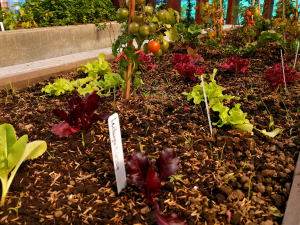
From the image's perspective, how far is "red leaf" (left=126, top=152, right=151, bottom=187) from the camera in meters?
1.35

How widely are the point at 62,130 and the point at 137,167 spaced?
74 cm

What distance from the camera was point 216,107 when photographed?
2.15 m

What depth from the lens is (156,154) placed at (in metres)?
1.77

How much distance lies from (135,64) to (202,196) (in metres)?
1.29

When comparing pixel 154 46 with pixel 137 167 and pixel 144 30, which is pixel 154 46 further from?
pixel 137 167

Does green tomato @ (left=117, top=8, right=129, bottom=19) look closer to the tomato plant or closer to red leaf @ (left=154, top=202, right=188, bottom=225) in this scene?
the tomato plant

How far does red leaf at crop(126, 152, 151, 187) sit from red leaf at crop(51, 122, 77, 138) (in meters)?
0.67

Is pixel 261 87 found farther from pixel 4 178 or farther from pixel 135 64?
pixel 4 178

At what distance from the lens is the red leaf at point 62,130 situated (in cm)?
178

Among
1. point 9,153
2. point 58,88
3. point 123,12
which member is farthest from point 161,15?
point 9,153

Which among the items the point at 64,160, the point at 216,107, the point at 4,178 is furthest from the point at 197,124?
the point at 4,178

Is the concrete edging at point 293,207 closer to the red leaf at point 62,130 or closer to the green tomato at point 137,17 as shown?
the red leaf at point 62,130

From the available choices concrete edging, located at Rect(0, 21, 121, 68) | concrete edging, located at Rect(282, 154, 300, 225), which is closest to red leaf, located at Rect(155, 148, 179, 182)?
concrete edging, located at Rect(282, 154, 300, 225)

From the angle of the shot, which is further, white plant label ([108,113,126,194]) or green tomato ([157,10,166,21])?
green tomato ([157,10,166,21])
